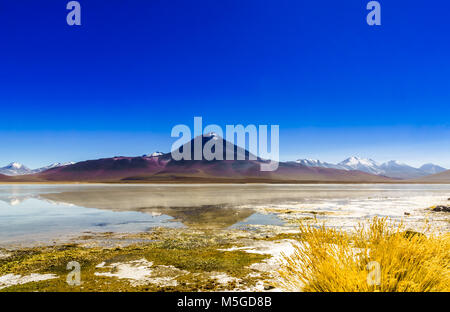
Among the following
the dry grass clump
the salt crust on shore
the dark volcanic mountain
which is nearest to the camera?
the dry grass clump

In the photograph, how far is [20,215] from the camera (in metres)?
15.7

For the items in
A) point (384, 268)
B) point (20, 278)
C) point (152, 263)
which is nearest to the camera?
point (384, 268)

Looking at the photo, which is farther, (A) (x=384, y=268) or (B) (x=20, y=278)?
(B) (x=20, y=278)

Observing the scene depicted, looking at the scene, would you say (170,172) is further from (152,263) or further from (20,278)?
(20,278)

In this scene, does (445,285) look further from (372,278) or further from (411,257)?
(372,278)

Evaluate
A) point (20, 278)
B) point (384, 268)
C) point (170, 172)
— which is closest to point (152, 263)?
point (20, 278)

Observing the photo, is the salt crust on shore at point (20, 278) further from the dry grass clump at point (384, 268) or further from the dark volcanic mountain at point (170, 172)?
the dark volcanic mountain at point (170, 172)

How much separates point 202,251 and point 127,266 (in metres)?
2.25

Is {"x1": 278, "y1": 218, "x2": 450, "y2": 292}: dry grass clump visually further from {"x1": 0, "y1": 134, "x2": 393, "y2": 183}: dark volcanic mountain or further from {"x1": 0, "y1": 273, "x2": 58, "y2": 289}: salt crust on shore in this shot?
{"x1": 0, "y1": 134, "x2": 393, "y2": 183}: dark volcanic mountain

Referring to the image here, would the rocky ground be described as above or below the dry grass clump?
below

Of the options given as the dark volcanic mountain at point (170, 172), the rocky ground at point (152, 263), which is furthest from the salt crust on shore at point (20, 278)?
the dark volcanic mountain at point (170, 172)

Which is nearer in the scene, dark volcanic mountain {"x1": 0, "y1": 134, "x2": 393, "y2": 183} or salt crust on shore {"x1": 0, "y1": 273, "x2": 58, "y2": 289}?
salt crust on shore {"x1": 0, "y1": 273, "x2": 58, "y2": 289}

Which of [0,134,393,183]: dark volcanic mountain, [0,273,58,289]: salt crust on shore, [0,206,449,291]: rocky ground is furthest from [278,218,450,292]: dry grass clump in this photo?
[0,134,393,183]: dark volcanic mountain

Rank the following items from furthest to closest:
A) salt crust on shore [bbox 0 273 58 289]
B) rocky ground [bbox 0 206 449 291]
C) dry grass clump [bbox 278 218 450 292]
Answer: salt crust on shore [bbox 0 273 58 289], rocky ground [bbox 0 206 449 291], dry grass clump [bbox 278 218 450 292]
